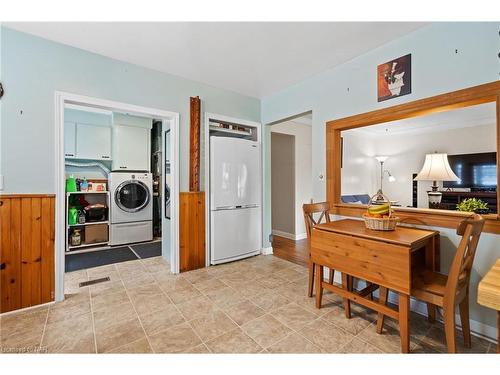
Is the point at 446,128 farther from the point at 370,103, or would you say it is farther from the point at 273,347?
the point at 273,347

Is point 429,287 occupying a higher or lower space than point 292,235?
higher

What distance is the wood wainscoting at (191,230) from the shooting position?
2840mm

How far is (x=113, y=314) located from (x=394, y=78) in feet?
10.9

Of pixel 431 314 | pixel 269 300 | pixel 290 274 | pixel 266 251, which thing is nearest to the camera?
pixel 431 314

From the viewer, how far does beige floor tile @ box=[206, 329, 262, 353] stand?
4.90 feet

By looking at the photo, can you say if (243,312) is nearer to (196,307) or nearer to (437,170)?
(196,307)

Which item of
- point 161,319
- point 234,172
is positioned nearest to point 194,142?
point 234,172

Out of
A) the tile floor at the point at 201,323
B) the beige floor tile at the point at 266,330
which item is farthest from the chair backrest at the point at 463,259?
the beige floor tile at the point at 266,330

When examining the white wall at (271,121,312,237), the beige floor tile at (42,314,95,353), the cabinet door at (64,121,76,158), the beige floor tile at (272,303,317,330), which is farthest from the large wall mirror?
the cabinet door at (64,121,76,158)

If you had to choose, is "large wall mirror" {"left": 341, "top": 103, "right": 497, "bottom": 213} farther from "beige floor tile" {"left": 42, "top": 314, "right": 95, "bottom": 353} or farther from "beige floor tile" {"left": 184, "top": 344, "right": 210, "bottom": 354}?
"beige floor tile" {"left": 42, "top": 314, "right": 95, "bottom": 353}

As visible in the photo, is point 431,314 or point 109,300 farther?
point 109,300

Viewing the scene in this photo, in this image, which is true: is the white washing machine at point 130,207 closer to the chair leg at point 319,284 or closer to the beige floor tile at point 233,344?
the beige floor tile at point 233,344

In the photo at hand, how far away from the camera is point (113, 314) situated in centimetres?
191
